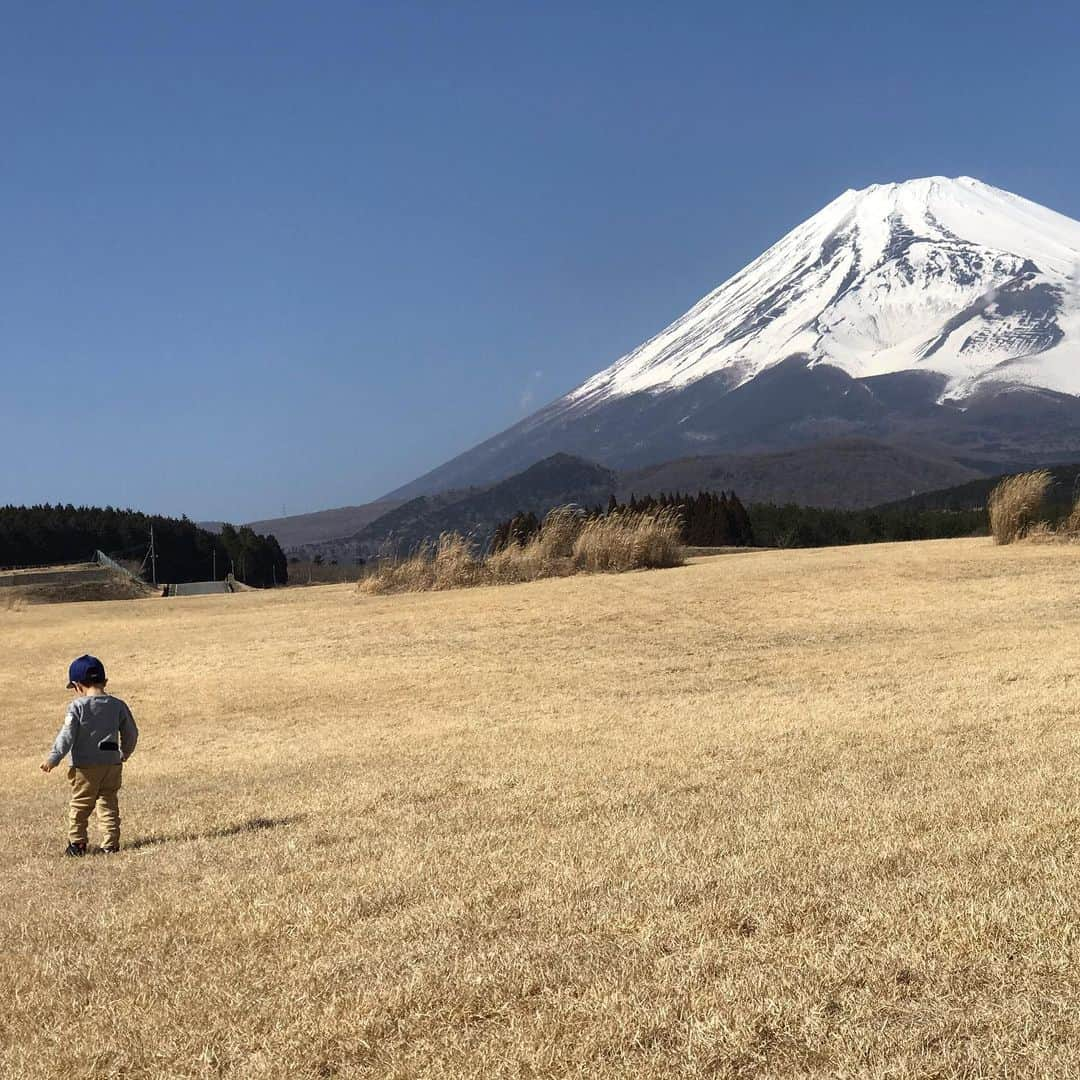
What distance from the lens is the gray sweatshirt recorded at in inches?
313

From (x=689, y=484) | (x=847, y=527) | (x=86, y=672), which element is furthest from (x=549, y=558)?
(x=689, y=484)

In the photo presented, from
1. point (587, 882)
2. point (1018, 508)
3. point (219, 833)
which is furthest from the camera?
point (1018, 508)

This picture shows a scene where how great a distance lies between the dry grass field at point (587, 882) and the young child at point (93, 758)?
28 centimetres

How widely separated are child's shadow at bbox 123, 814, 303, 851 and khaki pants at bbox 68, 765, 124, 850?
0.17m

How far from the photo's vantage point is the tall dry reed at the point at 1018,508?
22938mm

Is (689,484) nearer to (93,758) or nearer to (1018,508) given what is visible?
(1018,508)

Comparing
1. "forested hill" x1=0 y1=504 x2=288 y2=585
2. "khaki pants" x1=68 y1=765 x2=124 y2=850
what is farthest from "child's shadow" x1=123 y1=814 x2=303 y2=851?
"forested hill" x1=0 y1=504 x2=288 y2=585

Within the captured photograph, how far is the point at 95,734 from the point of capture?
8.05 meters

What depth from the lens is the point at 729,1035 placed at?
361 centimetres

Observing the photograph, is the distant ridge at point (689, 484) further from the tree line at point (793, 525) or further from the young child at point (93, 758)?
the young child at point (93, 758)

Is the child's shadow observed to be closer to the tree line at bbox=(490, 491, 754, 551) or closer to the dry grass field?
the dry grass field

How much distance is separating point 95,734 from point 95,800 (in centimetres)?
48

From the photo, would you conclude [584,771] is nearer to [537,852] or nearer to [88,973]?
[537,852]

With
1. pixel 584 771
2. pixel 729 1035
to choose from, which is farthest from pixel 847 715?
pixel 729 1035
